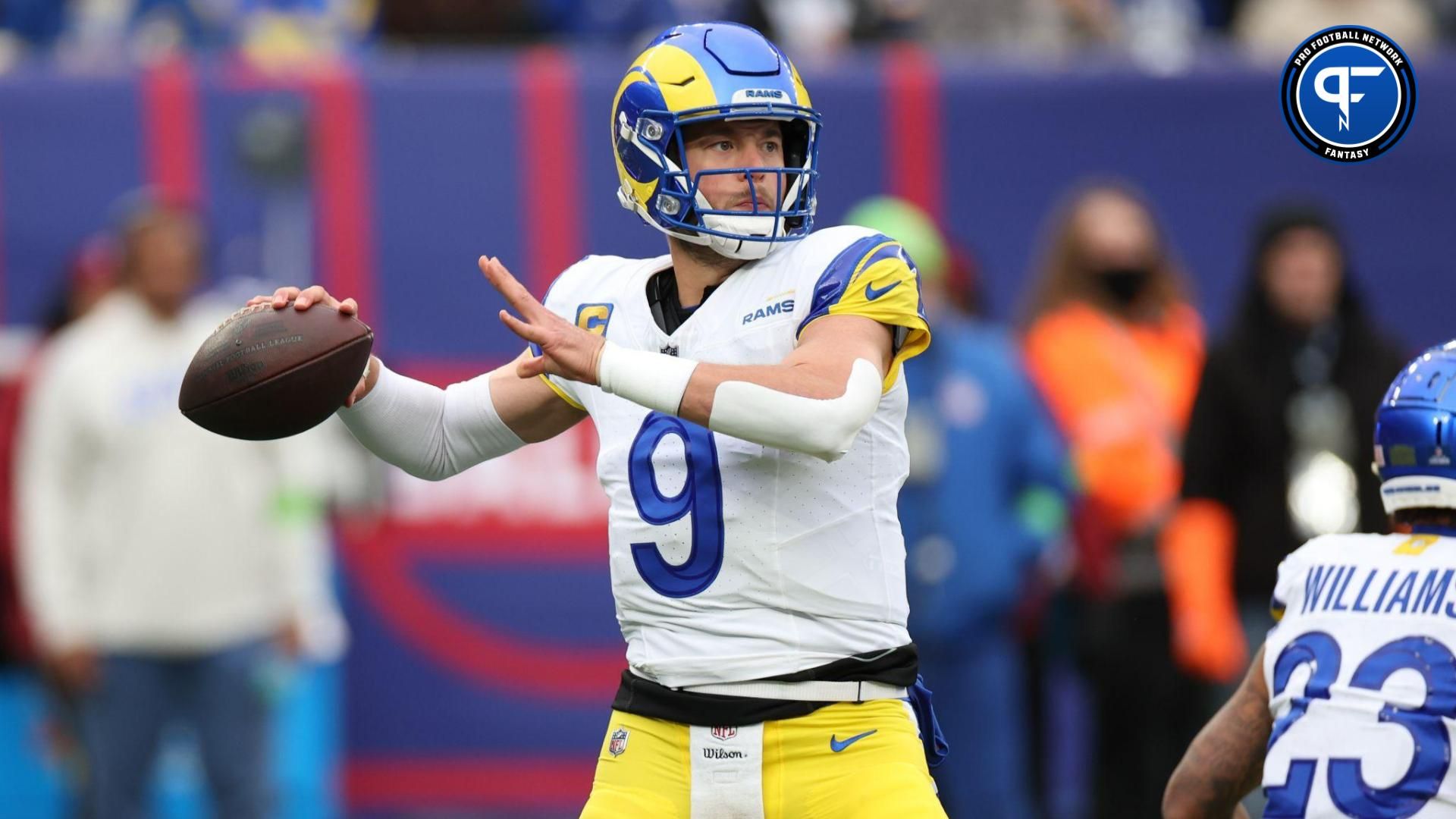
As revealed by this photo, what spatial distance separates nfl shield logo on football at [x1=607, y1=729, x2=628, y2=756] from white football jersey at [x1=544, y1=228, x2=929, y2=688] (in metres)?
0.12

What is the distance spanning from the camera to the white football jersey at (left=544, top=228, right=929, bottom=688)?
160 inches

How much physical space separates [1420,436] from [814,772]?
1228 millimetres

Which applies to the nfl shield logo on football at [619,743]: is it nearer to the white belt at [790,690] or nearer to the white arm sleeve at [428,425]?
the white belt at [790,690]

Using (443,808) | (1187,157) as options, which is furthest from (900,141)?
(443,808)

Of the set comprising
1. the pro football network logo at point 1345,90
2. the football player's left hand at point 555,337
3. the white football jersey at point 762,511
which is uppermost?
the pro football network logo at point 1345,90

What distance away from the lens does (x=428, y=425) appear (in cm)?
445

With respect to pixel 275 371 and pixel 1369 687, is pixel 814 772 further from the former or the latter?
pixel 275 371

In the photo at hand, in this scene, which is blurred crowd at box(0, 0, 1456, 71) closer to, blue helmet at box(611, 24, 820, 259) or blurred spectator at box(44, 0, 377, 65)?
blurred spectator at box(44, 0, 377, 65)

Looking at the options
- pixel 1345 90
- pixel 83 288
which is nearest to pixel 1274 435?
pixel 1345 90

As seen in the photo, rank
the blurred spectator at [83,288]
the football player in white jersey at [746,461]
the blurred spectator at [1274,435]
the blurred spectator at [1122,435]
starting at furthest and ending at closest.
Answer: the blurred spectator at [83,288]
the blurred spectator at [1122,435]
the blurred spectator at [1274,435]
the football player in white jersey at [746,461]

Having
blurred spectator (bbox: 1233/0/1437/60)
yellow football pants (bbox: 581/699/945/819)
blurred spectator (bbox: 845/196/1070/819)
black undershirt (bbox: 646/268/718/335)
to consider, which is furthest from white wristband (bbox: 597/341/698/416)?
blurred spectator (bbox: 1233/0/1437/60)

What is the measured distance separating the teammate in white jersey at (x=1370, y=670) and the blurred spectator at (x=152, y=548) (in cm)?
411

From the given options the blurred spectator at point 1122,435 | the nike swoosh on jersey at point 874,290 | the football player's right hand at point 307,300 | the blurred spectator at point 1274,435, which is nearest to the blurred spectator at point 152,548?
the blurred spectator at point 1122,435

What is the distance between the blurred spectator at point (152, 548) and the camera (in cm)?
733
